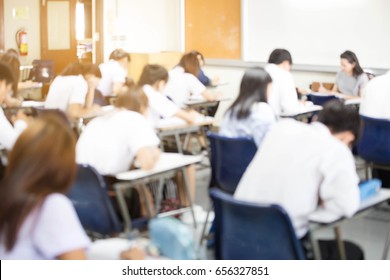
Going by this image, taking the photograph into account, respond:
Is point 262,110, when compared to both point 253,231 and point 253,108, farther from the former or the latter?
point 253,231

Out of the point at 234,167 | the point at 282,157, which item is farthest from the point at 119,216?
the point at 282,157

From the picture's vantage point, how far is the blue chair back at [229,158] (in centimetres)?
394

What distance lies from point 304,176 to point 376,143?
83.8 inches

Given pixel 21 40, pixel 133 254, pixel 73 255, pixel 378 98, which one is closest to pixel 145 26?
pixel 21 40

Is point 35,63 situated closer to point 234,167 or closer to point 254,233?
point 234,167

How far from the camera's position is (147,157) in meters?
3.50

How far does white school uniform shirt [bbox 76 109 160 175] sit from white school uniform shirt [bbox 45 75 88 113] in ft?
7.37

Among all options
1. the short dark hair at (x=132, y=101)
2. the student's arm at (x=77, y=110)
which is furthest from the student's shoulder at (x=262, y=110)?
the student's arm at (x=77, y=110)

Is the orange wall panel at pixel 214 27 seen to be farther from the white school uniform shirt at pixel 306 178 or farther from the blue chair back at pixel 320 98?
the white school uniform shirt at pixel 306 178

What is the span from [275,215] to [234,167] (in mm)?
1664

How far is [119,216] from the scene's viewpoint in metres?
3.55

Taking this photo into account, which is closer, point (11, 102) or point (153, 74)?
point (153, 74)

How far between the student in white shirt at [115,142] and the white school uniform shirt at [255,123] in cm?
81
